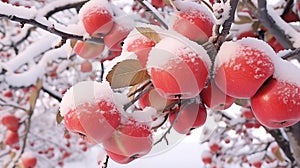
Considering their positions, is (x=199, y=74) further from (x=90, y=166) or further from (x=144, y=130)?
(x=90, y=166)

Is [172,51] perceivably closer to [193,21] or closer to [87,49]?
[193,21]

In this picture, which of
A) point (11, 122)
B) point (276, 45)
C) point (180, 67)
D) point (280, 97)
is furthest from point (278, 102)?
point (11, 122)

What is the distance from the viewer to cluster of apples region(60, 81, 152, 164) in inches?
15.6

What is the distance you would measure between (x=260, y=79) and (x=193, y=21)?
12 centimetres

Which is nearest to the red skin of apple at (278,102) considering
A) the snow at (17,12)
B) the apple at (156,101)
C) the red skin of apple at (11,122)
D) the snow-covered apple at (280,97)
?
the snow-covered apple at (280,97)

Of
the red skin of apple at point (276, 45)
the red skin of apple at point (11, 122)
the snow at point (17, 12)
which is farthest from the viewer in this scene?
the red skin of apple at point (11, 122)

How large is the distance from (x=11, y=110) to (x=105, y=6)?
150cm

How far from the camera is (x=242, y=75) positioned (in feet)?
1.21

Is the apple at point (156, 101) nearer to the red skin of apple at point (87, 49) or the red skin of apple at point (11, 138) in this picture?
the red skin of apple at point (87, 49)

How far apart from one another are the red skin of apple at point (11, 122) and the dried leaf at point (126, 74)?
1.57 meters

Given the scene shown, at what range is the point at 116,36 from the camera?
0.61m

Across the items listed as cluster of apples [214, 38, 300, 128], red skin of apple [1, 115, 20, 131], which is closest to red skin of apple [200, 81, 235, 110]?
cluster of apples [214, 38, 300, 128]

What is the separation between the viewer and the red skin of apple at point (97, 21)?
62 centimetres

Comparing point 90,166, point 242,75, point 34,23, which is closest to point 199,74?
point 242,75
